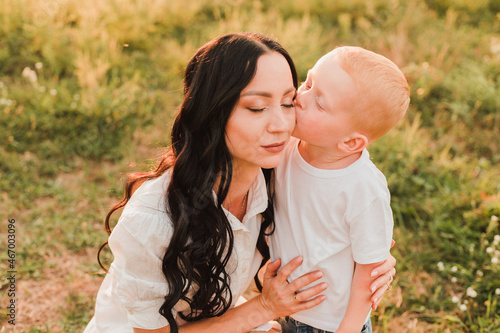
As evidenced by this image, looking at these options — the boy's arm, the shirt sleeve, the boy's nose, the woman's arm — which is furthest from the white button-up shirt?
the boy's arm

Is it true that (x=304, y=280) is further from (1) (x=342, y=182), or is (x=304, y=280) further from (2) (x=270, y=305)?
(1) (x=342, y=182)

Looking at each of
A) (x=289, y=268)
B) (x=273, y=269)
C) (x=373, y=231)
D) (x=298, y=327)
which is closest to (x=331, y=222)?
(x=373, y=231)

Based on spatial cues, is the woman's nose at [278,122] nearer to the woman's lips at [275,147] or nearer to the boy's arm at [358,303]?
the woman's lips at [275,147]

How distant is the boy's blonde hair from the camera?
174cm

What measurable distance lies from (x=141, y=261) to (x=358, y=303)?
90cm

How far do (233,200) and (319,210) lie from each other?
1.37ft

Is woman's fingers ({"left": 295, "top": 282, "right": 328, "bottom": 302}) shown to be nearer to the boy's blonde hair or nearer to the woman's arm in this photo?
the woman's arm

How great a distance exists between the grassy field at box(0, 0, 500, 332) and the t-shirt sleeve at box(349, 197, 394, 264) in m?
1.06

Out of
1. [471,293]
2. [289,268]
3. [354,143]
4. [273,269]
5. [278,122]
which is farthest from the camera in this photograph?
[471,293]

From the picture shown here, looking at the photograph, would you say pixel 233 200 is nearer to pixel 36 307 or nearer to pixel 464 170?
pixel 36 307

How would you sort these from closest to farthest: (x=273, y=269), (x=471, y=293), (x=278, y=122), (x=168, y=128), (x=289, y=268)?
(x=278, y=122) < (x=289, y=268) < (x=273, y=269) < (x=471, y=293) < (x=168, y=128)

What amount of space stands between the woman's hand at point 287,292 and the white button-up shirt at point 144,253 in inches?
7.2

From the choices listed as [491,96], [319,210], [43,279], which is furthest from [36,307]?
[491,96]

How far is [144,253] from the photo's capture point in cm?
175
